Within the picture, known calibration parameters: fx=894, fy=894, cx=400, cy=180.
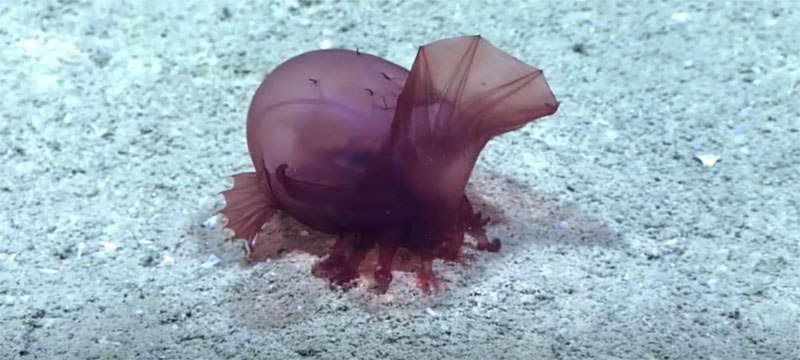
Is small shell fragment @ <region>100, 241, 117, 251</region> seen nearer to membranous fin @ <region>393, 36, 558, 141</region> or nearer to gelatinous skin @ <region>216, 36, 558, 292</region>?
gelatinous skin @ <region>216, 36, 558, 292</region>

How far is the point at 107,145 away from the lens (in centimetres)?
220

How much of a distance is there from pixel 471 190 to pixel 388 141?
0.38 m

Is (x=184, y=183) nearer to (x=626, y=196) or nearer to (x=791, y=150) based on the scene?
(x=626, y=196)

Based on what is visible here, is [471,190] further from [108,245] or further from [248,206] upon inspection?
[108,245]

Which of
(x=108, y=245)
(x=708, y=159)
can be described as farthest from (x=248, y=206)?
(x=708, y=159)

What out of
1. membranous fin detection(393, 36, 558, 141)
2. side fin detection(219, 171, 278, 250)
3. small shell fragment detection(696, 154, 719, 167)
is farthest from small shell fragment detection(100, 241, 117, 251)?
small shell fragment detection(696, 154, 719, 167)

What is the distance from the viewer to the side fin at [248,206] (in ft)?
6.17

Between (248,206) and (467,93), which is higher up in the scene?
(467,93)

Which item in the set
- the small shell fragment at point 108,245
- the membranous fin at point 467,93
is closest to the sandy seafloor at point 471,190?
the small shell fragment at point 108,245

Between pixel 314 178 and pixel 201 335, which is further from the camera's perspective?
pixel 314 178

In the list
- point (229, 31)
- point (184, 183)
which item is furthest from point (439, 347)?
point (229, 31)

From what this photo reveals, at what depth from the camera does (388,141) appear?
1.73 metres

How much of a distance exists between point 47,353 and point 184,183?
24.1 inches

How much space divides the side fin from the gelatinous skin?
2.1 inches
